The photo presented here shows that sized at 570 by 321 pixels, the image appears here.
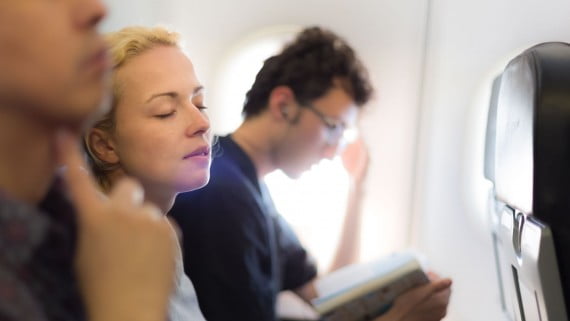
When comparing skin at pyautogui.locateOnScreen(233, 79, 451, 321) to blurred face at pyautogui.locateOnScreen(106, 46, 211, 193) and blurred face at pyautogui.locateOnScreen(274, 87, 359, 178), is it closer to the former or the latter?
blurred face at pyautogui.locateOnScreen(274, 87, 359, 178)

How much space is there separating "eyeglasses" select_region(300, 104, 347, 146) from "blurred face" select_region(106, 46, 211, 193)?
2.53 feet

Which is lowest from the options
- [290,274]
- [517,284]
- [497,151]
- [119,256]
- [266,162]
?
[290,274]

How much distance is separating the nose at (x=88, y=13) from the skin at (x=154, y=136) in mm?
383

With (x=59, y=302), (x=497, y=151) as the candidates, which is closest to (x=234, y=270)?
(x=497, y=151)

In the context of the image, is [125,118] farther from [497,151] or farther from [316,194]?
[316,194]

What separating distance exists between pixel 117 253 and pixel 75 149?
8 centimetres

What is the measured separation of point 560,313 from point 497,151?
1.00 feet

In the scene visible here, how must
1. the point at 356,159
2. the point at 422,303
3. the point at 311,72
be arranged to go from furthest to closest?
the point at 356,159
the point at 311,72
the point at 422,303

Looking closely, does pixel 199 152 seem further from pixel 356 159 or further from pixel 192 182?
pixel 356 159

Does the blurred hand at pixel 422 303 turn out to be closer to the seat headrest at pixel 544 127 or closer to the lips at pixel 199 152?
the seat headrest at pixel 544 127

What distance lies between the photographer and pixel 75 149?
1.28ft

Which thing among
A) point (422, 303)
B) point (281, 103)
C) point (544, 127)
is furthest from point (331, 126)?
point (544, 127)

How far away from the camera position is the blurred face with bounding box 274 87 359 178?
1.50m

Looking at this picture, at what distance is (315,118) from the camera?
1.52 meters
